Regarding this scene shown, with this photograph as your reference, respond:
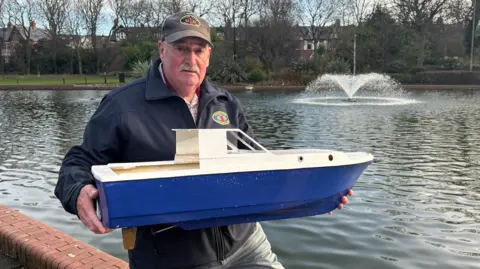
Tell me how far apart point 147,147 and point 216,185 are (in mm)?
545

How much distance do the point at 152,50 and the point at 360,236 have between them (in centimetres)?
5275

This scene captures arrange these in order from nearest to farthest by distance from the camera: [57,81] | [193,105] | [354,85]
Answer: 1. [193,105]
2. [354,85]
3. [57,81]

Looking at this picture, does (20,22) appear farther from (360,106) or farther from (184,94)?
(184,94)

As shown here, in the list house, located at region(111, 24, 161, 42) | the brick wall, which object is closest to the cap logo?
the brick wall

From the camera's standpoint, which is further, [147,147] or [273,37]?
[273,37]

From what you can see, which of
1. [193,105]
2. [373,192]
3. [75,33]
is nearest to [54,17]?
[75,33]

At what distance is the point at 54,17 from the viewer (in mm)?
66188

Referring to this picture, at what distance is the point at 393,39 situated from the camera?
169ft

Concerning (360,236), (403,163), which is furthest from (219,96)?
(403,163)

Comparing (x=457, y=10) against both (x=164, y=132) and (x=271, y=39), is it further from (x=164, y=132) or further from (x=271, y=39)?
(x=164, y=132)

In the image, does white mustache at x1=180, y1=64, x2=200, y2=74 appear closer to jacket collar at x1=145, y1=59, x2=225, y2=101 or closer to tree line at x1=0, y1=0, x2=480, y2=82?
jacket collar at x1=145, y1=59, x2=225, y2=101

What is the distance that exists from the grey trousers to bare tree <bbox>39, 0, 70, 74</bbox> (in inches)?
2714

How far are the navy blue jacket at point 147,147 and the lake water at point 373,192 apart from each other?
3.13 m

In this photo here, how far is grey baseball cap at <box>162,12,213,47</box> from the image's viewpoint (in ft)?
7.94
